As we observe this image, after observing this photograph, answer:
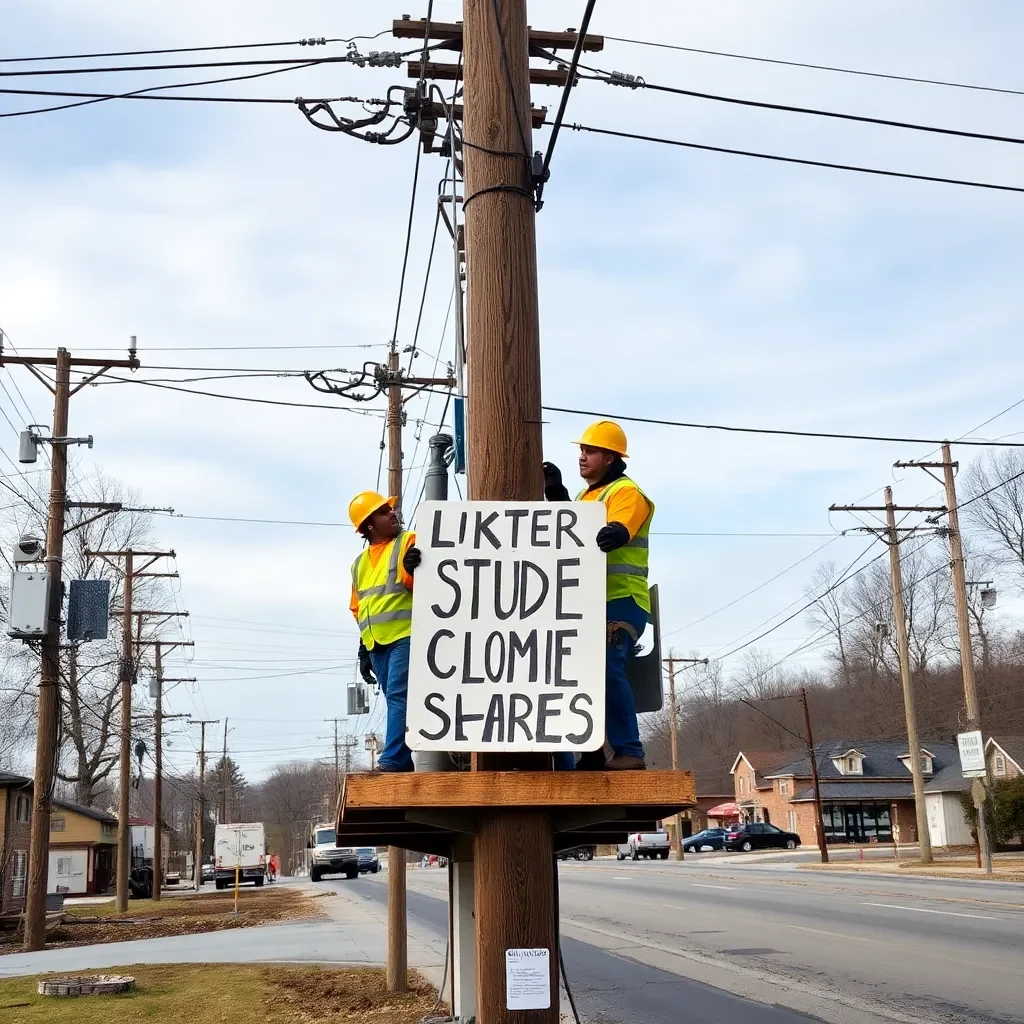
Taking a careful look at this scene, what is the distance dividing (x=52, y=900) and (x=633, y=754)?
1268 inches

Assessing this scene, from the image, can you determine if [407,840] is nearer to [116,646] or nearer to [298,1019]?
[298,1019]

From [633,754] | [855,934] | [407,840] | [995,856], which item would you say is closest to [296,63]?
[407,840]

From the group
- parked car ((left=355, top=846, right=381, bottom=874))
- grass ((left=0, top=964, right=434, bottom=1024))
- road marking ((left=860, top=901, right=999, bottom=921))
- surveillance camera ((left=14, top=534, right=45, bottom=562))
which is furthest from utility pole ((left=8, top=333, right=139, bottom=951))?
parked car ((left=355, top=846, right=381, bottom=874))

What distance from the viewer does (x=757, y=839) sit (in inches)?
2501

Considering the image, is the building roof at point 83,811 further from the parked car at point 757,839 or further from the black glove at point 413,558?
the black glove at point 413,558

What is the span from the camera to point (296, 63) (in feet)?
31.2

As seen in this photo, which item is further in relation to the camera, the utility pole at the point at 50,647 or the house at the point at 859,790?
the house at the point at 859,790

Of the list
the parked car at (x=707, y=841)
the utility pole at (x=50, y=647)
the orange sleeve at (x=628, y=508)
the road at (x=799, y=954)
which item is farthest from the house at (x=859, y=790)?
the orange sleeve at (x=628, y=508)

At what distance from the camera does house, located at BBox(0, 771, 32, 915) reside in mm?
31828

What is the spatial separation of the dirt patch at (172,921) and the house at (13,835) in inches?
89.6

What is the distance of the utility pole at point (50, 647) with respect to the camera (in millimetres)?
21500

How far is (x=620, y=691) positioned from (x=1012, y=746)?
55880mm

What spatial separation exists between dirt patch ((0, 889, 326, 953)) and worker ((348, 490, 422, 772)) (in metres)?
19.0

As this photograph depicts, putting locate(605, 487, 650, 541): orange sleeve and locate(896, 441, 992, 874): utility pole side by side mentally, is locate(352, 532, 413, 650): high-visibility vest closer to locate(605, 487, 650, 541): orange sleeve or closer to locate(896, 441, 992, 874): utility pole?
locate(605, 487, 650, 541): orange sleeve
